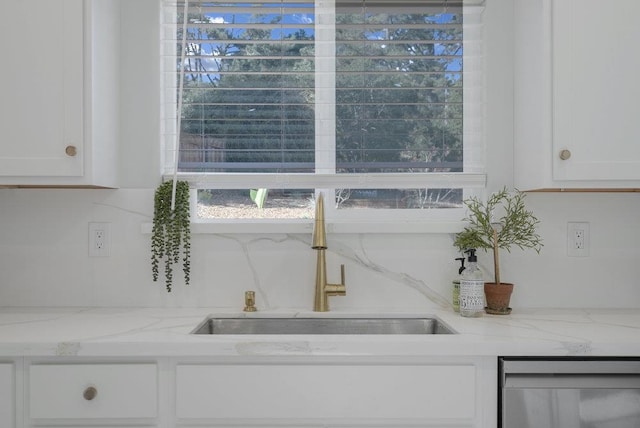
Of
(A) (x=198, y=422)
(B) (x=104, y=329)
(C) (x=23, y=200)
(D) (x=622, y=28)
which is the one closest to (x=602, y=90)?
(D) (x=622, y=28)

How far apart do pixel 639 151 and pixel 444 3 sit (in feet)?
3.01

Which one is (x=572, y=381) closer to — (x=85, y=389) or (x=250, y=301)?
(x=250, y=301)

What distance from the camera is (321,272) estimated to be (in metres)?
1.83

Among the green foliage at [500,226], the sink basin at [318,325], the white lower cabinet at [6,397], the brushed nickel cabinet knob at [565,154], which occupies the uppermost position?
the brushed nickel cabinet knob at [565,154]

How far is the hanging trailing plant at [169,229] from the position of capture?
1.85m

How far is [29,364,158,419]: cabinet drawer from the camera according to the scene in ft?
4.54

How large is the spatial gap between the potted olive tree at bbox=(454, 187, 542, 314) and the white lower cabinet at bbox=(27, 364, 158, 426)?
114cm

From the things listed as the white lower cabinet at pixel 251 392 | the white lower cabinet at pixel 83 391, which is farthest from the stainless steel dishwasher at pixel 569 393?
the white lower cabinet at pixel 83 391

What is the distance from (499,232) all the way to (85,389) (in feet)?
4.69

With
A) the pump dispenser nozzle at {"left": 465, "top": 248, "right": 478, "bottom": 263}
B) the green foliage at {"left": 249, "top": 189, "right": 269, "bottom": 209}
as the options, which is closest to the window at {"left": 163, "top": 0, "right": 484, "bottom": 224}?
the green foliage at {"left": 249, "top": 189, "right": 269, "bottom": 209}

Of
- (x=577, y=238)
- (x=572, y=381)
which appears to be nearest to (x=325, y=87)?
(x=577, y=238)

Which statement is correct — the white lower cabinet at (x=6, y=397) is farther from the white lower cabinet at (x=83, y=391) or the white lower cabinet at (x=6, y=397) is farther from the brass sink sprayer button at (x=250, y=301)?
the brass sink sprayer button at (x=250, y=301)

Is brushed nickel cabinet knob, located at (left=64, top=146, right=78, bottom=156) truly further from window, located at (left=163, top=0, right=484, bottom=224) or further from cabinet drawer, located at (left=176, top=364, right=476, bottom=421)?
cabinet drawer, located at (left=176, top=364, right=476, bottom=421)

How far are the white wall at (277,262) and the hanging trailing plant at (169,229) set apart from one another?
0.07 m
